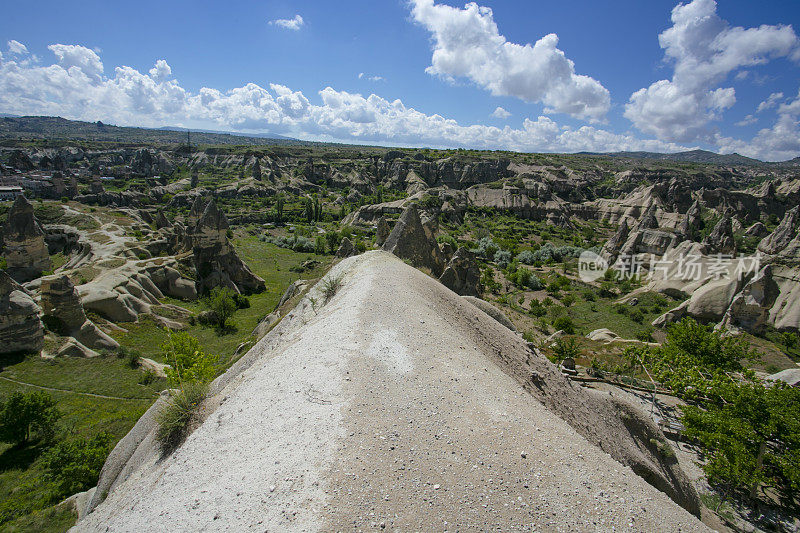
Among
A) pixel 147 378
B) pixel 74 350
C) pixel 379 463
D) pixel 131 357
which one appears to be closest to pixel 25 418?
pixel 147 378

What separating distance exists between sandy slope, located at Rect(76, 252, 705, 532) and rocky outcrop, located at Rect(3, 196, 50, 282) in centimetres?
3642

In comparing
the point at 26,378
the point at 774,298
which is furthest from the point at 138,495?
the point at 774,298

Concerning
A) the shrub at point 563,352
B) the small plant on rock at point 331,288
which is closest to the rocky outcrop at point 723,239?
the shrub at point 563,352

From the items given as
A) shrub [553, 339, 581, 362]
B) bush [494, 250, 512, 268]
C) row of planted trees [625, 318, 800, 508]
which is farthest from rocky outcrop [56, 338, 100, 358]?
bush [494, 250, 512, 268]

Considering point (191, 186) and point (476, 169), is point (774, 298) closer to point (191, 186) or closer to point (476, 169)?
point (476, 169)

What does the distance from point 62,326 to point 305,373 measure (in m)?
25.2

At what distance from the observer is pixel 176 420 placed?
27.6 feet

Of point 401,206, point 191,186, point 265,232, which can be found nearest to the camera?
point 265,232

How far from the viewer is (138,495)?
674 cm

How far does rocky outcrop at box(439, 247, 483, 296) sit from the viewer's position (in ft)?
94.1

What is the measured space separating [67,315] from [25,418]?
10735 mm

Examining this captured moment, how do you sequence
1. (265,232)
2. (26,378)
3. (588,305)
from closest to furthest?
(26,378) → (588,305) → (265,232)

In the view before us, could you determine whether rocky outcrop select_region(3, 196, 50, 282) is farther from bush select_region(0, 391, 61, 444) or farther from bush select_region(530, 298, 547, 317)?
bush select_region(530, 298, 547, 317)

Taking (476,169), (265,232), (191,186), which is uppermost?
(476,169)
